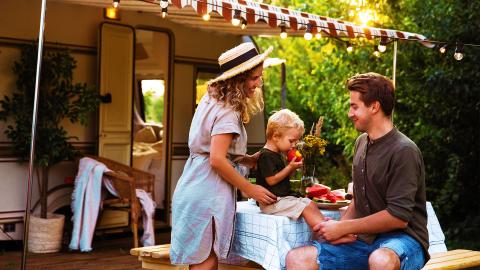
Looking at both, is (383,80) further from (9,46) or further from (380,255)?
(9,46)

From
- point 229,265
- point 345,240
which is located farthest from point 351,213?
point 229,265

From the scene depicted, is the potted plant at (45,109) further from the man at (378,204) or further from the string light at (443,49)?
the man at (378,204)

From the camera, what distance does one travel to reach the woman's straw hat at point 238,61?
14.2 feet

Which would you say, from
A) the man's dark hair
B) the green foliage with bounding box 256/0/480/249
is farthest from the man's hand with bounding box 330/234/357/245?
the green foliage with bounding box 256/0/480/249

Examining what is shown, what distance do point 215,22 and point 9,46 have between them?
2322 millimetres

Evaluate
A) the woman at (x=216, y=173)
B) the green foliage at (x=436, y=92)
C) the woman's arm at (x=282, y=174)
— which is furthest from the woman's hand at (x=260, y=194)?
the green foliage at (x=436, y=92)

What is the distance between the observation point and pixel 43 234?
7668 millimetres

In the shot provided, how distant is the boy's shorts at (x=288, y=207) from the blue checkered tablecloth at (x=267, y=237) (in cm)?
4

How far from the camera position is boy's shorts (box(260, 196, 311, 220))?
439 centimetres

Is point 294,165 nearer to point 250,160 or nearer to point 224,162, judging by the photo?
point 250,160

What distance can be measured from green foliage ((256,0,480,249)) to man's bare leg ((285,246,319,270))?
222 inches

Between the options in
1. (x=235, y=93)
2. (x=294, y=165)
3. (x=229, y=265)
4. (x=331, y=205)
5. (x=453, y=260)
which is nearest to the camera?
(x=235, y=93)

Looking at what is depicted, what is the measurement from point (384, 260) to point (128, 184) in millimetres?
4244

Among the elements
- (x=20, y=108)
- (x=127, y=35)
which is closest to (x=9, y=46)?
(x=20, y=108)
